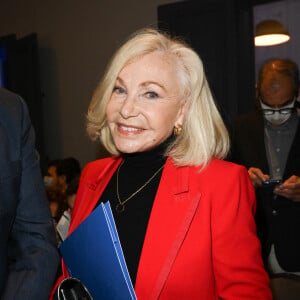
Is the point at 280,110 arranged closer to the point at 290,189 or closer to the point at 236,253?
the point at 290,189

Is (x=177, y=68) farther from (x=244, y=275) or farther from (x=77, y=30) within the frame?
(x=77, y=30)

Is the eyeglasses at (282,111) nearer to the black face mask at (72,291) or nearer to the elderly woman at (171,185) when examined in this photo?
the elderly woman at (171,185)

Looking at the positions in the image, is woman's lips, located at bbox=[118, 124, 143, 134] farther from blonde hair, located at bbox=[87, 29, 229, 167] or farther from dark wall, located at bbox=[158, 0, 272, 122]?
dark wall, located at bbox=[158, 0, 272, 122]

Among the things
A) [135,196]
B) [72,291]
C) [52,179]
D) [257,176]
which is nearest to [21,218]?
[72,291]

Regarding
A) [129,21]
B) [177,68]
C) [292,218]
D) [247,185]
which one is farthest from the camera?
[129,21]

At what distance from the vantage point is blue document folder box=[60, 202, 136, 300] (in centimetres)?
124

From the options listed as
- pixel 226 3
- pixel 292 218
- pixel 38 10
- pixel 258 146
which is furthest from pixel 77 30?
pixel 292 218

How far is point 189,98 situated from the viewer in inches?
66.6

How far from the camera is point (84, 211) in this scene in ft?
5.58

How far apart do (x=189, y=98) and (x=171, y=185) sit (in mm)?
345

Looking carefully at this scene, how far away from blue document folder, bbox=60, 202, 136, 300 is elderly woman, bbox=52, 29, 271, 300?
170 mm

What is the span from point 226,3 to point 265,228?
271cm

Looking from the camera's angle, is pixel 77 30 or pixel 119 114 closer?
pixel 119 114

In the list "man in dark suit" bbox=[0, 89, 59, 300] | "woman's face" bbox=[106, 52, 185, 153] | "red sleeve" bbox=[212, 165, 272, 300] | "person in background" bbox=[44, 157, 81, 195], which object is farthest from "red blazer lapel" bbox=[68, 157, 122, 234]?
"person in background" bbox=[44, 157, 81, 195]
